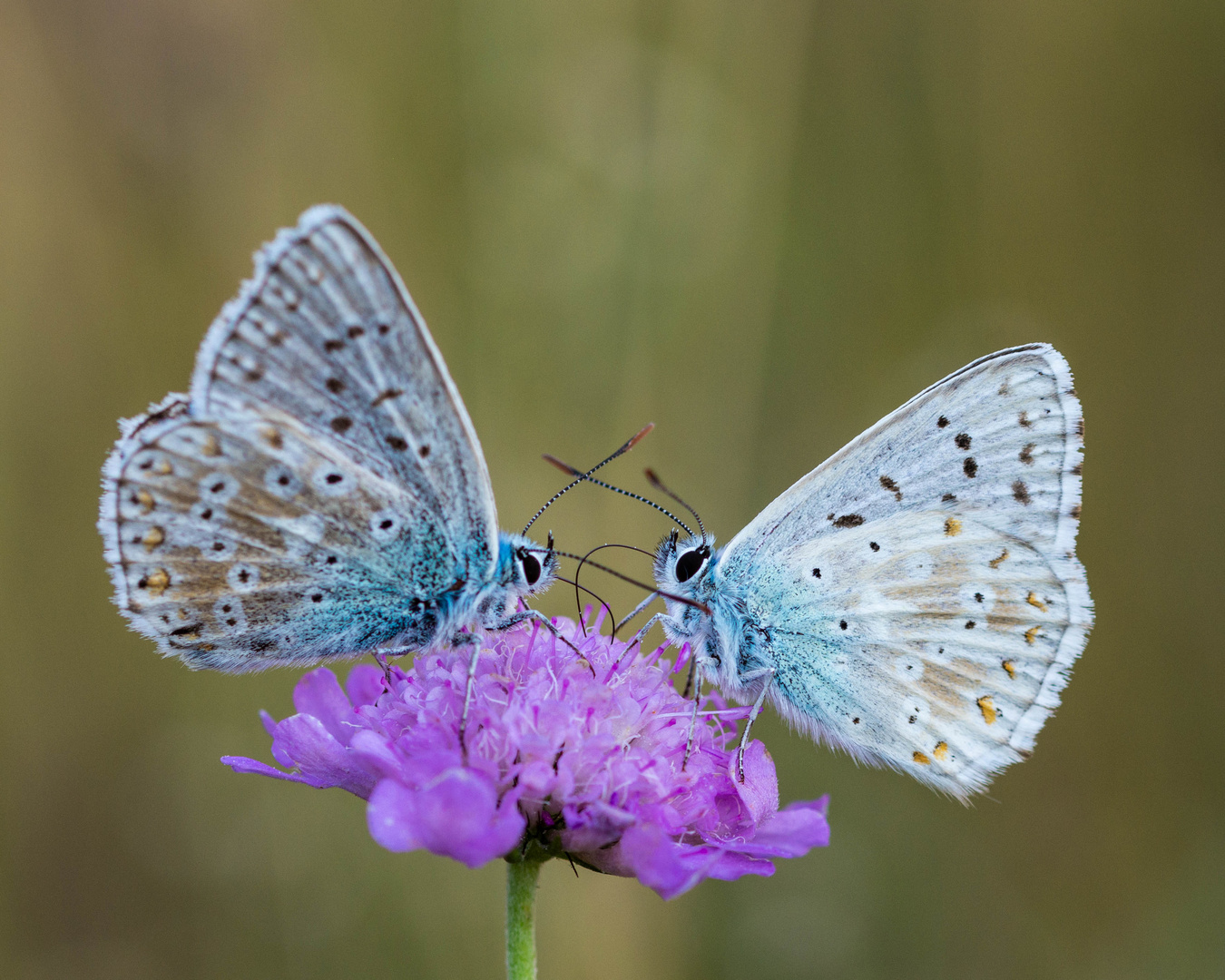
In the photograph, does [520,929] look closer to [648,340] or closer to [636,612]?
[636,612]

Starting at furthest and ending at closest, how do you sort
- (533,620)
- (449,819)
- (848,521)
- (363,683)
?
(363,683) → (848,521) → (533,620) → (449,819)

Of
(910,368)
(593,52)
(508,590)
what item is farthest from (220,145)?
(910,368)

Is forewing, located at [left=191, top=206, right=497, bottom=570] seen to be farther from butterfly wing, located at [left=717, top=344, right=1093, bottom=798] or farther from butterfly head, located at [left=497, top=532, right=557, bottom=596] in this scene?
butterfly wing, located at [left=717, top=344, right=1093, bottom=798]

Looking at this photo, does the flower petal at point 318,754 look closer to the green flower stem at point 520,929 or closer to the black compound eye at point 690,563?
the green flower stem at point 520,929

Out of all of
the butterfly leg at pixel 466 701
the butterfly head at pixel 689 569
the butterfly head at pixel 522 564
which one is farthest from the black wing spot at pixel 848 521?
the butterfly leg at pixel 466 701

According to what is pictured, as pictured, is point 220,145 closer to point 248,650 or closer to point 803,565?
point 248,650

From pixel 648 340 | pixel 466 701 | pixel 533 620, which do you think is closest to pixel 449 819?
pixel 466 701
